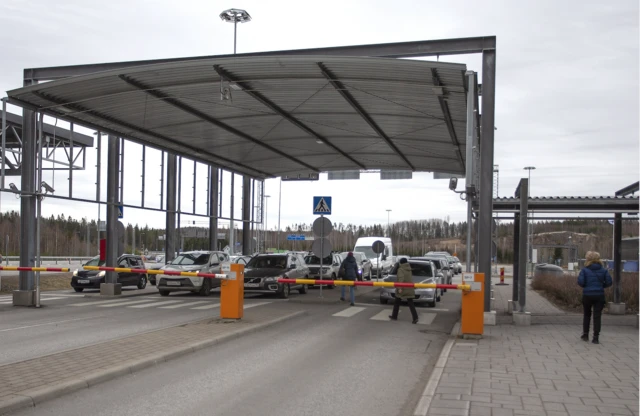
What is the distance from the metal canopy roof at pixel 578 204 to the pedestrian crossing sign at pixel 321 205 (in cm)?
680

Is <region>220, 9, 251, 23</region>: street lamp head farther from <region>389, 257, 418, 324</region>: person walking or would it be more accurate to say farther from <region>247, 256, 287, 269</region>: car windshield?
<region>389, 257, 418, 324</region>: person walking

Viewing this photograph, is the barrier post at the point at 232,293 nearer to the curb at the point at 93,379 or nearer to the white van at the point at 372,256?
the curb at the point at 93,379

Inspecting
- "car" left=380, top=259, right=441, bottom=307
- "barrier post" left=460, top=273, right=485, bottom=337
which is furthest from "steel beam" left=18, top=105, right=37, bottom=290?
"barrier post" left=460, top=273, right=485, bottom=337

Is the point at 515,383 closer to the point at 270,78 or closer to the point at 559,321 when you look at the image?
the point at 559,321

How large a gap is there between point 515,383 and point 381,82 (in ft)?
31.0

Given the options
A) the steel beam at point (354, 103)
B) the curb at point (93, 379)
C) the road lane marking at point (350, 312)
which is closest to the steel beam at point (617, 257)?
the road lane marking at point (350, 312)

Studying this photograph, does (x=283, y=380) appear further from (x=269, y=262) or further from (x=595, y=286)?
(x=269, y=262)

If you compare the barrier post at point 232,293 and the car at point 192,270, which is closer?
the barrier post at point 232,293

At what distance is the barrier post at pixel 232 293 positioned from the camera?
13.4 metres

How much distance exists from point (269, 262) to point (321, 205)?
3.81 metres

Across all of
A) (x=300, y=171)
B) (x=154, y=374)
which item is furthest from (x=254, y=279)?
(x=154, y=374)

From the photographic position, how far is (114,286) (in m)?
23.0

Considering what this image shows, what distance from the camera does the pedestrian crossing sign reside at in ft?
70.5

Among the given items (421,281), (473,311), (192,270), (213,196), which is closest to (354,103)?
(421,281)
